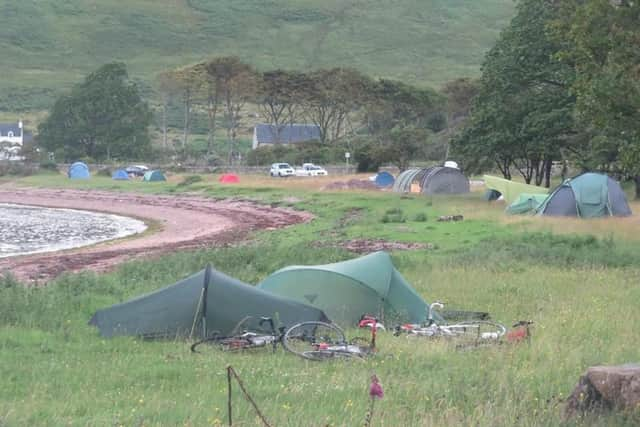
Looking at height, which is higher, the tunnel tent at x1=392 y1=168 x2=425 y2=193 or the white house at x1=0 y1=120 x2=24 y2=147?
the white house at x1=0 y1=120 x2=24 y2=147

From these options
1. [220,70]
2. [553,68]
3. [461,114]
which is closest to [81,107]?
[220,70]

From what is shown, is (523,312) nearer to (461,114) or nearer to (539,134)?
(539,134)

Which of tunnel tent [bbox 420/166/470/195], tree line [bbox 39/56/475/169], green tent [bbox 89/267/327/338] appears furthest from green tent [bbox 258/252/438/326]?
tree line [bbox 39/56/475/169]

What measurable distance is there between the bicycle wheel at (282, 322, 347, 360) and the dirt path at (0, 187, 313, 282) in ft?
40.3

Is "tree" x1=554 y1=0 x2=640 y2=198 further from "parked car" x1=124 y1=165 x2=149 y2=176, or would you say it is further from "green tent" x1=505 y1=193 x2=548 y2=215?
"parked car" x1=124 y1=165 x2=149 y2=176

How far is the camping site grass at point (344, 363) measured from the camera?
332 inches

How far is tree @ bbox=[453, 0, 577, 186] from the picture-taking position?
127ft

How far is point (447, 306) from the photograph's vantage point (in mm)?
15359

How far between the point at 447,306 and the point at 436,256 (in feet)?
25.4

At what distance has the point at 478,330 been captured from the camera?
41.2 ft

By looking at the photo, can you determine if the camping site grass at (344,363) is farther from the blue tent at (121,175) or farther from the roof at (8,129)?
the roof at (8,129)

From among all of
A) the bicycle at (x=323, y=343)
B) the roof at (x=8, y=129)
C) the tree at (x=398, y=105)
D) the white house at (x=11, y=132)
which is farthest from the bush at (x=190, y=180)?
the roof at (x=8, y=129)

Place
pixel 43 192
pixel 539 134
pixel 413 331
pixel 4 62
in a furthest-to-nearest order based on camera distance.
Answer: pixel 4 62
pixel 43 192
pixel 539 134
pixel 413 331

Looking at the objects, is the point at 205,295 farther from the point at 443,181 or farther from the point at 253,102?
the point at 253,102
